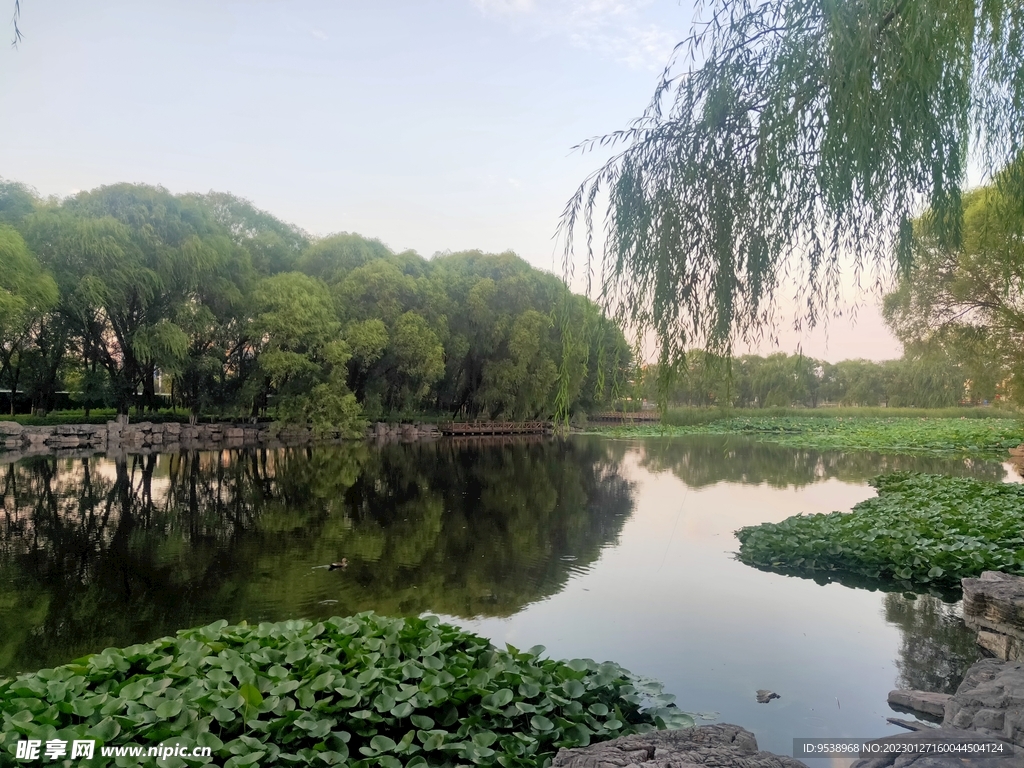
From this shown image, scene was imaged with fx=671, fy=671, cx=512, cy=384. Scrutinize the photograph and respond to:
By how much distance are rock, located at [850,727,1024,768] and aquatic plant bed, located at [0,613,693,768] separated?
3.93 feet

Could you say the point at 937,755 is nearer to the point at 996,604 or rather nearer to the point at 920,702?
the point at 920,702

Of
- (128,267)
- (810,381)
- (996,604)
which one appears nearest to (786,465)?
(810,381)

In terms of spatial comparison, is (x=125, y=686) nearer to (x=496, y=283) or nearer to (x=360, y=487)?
(x=360, y=487)

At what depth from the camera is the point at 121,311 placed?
22406mm

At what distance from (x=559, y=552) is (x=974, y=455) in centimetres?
1823

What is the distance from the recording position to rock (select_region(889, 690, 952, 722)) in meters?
3.47

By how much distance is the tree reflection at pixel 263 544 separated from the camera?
5230 mm

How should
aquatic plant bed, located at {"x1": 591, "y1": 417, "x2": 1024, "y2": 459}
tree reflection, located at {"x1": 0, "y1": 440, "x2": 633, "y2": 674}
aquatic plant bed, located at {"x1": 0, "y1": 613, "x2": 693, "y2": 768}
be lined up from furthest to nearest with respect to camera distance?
1. aquatic plant bed, located at {"x1": 591, "y1": 417, "x2": 1024, "y2": 459}
2. tree reflection, located at {"x1": 0, "y1": 440, "x2": 633, "y2": 674}
3. aquatic plant bed, located at {"x1": 0, "y1": 613, "x2": 693, "y2": 768}

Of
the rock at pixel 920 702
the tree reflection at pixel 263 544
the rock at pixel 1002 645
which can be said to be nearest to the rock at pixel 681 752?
the rock at pixel 920 702

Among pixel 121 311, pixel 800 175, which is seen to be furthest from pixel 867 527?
pixel 121 311

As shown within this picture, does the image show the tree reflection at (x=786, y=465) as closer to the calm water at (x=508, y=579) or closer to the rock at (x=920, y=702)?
the calm water at (x=508, y=579)

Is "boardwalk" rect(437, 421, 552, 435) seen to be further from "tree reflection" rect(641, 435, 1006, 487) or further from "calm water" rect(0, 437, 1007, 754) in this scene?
"calm water" rect(0, 437, 1007, 754)

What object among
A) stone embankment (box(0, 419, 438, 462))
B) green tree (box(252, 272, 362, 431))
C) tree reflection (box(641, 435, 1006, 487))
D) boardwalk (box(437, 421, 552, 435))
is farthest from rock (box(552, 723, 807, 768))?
boardwalk (box(437, 421, 552, 435))

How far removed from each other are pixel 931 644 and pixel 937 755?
3.48 meters
